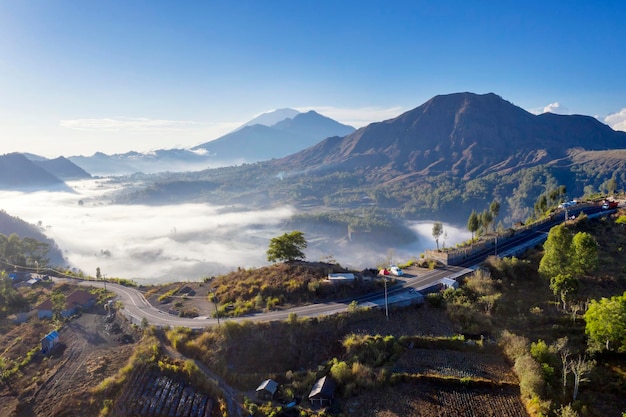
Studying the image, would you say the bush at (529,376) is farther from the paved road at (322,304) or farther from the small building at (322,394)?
the small building at (322,394)

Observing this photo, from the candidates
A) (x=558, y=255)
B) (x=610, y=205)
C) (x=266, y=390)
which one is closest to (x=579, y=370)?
(x=558, y=255)

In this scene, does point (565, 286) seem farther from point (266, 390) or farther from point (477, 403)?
point (266, 390)

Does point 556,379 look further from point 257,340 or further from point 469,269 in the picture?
point 257,340

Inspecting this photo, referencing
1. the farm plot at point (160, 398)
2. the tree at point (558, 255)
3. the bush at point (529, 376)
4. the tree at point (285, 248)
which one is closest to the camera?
the bush at point (529, 376)

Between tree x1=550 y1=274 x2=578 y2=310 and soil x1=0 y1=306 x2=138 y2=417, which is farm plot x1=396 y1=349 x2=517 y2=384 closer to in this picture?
tree x1=550 y1=274 x2=578 y2=310

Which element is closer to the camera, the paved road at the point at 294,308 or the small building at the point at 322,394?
the small building at the point at 322,394

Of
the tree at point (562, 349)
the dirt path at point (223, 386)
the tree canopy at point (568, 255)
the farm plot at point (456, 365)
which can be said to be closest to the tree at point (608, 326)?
the tree at point (562, 349)

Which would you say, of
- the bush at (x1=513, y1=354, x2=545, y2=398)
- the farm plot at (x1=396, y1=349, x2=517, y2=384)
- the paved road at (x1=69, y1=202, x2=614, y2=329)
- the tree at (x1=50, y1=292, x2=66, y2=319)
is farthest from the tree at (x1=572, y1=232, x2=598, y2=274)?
the tree at (x1=50, y1=292, x2=66, y2=319)
